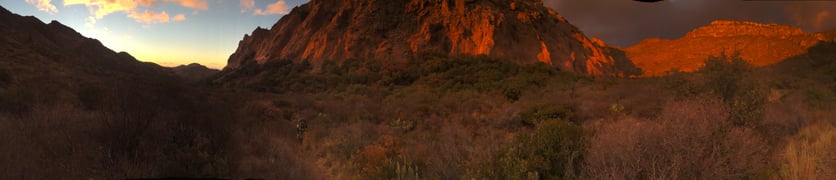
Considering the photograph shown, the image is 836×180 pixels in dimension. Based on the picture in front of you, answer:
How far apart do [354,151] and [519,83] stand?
25574 mm

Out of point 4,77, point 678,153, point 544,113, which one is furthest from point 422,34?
point 678,153

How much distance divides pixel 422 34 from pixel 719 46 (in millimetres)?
53571

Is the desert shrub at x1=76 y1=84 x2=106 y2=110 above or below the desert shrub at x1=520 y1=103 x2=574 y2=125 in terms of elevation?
above

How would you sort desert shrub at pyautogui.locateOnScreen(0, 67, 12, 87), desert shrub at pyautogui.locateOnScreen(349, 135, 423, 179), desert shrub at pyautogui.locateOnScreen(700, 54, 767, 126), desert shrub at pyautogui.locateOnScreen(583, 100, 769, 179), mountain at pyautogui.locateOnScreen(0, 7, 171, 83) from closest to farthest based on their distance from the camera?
1. desert shrub at pyautogui.locateOnScreen(583, 100, 769, 179)
2. desert shrub at pyautogui.locateOnScreen(349, 135, 423, 179)
3. desert shrub at pyautogui.locateOnScreen(700, 54, 767, 126)
4. mountain at pyautogui.locateOnScreen(0, 7, 171, 83)
5. desert shrub at pyautogui.locateOnScreen(0, 67, 12, 87)

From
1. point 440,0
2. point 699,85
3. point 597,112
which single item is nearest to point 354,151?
point 597,112

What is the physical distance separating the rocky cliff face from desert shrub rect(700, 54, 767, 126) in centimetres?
3113

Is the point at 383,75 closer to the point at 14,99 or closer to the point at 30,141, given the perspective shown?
the point at 14,99

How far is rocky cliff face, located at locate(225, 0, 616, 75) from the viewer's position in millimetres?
45844

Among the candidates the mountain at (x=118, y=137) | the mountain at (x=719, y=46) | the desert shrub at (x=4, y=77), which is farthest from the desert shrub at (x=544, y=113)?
the mountain at (x=719, y=46)

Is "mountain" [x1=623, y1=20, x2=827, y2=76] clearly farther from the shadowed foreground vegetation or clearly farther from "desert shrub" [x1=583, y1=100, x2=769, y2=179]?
"desert shrub" [x1=583, y1=100, x2=769, y2=179]

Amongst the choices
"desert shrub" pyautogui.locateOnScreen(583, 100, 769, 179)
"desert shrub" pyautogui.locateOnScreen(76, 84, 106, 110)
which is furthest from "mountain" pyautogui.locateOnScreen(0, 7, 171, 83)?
"desert shrub" pyautogui.locateOnScreen(583, 100, 769, 179)

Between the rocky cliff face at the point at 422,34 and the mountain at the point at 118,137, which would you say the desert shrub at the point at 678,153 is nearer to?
the mountain at the point at 118,137

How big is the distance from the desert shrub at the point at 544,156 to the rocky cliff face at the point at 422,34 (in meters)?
39.3

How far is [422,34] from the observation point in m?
47.3
